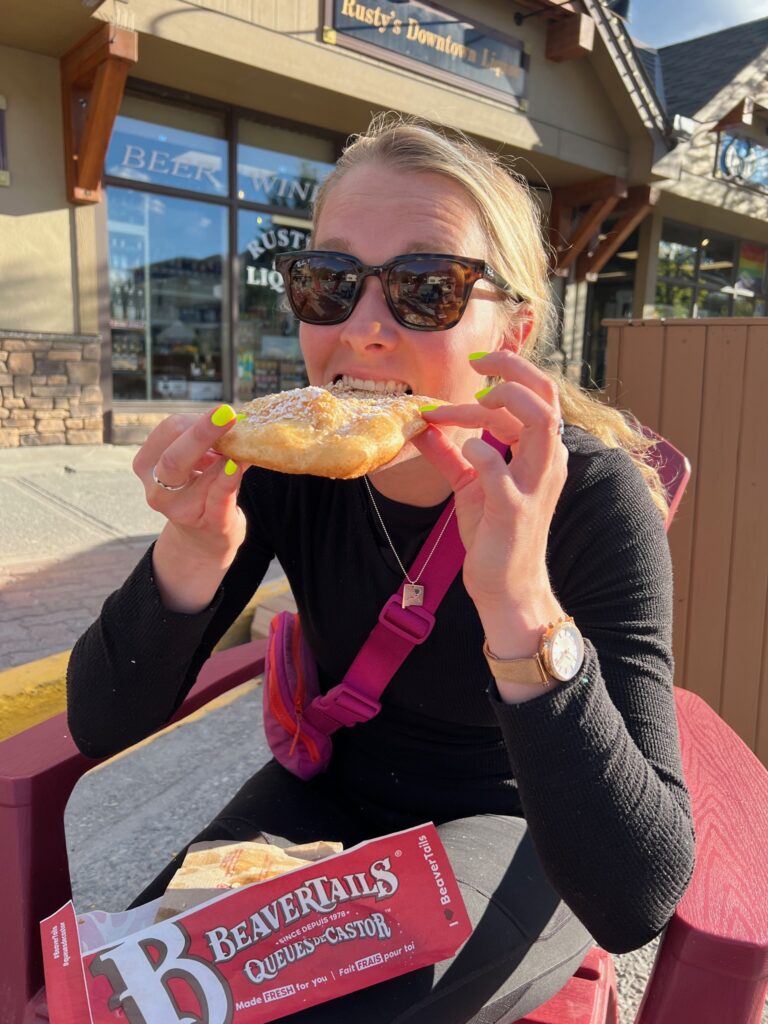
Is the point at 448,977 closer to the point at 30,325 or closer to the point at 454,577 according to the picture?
the point at 454,577

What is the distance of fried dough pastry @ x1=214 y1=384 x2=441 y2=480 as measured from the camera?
132 centimetres

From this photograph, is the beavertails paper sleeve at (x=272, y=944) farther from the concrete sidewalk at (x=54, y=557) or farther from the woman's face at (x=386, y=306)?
the concrete sidewalk at (x=54, y=557)

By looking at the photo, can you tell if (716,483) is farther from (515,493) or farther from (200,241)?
(200,241)

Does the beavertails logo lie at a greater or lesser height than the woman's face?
lesser

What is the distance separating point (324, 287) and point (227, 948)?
4.03 feet

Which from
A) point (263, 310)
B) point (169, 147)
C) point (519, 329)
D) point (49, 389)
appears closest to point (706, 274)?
point (263, 310)

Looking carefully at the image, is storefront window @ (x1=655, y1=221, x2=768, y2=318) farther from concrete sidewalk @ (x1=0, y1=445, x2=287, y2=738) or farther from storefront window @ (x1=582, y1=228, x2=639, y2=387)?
concrete sidewalk @ (x1=0, y1=445, x2=287, y2=738)

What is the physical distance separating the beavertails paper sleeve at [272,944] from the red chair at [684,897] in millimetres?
227

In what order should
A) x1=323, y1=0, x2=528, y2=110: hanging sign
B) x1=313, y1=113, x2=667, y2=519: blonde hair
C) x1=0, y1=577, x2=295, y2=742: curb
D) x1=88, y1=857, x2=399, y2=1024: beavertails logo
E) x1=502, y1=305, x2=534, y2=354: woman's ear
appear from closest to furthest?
x1=88, y1=857, x2=399, y2=1024: beavertails logo < x1=313, y1=113, x2=667, y2=519: blonde hair < x1=502, y1=305, x2=534, y2=354: woman's ear < x1=0, y1=577, x2=295, y2=742: curb < x1=323, y1=0, x2=528, y2=110: hanging sign

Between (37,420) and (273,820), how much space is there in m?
7.00

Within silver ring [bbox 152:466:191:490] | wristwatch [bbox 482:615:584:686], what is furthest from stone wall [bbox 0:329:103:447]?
wristwatch [bbox 482:615:584:686]

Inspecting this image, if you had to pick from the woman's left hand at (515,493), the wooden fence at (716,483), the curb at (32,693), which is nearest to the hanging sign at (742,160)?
the wooden fence at (716,483)

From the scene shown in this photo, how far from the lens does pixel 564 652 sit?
1176 millimetres

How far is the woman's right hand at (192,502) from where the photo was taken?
1308 mm
